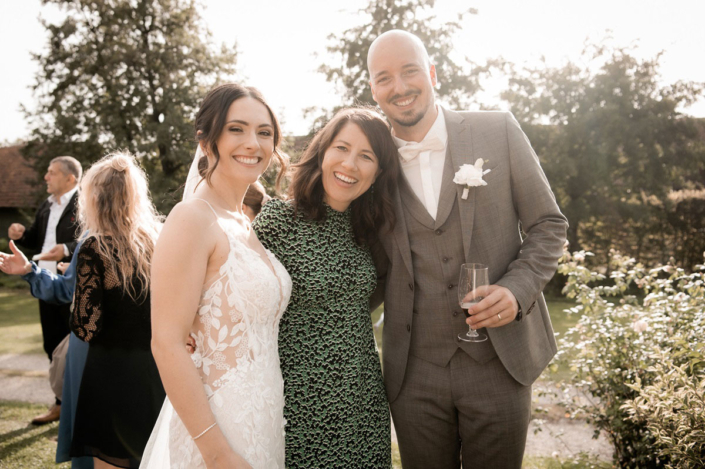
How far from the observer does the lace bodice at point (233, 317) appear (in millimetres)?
2236

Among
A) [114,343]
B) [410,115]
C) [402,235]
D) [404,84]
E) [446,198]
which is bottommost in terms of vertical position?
[114,343]

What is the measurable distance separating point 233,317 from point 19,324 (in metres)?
12.2

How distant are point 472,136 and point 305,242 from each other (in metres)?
1.04

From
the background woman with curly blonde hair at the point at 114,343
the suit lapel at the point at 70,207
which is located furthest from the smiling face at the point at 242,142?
the suit lapel at the point at 70,207

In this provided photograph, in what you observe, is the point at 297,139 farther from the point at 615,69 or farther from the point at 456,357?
the point at 456,357

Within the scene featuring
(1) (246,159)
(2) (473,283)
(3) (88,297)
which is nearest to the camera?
(2) (473,283)

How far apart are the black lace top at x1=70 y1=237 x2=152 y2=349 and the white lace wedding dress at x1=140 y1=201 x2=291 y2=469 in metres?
1.42

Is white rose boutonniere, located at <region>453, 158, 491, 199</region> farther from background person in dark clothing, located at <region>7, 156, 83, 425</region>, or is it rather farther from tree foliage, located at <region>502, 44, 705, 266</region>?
tree foliage, located at <region>502, 44, 705, 266</region>

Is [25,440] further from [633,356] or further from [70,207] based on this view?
[633,356]

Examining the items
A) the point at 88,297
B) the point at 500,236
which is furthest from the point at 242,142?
the point at 88,297

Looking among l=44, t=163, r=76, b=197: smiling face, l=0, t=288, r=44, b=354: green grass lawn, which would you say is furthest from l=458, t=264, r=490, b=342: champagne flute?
l=0, t=288, r=44, b=354: green grass lawn

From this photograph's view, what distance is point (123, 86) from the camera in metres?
19.7

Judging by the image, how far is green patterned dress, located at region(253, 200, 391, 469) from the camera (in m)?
2.56

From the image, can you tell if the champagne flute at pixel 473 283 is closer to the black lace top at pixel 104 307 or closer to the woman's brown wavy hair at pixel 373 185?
the woman's brown wavy hair at pixel 373 185
